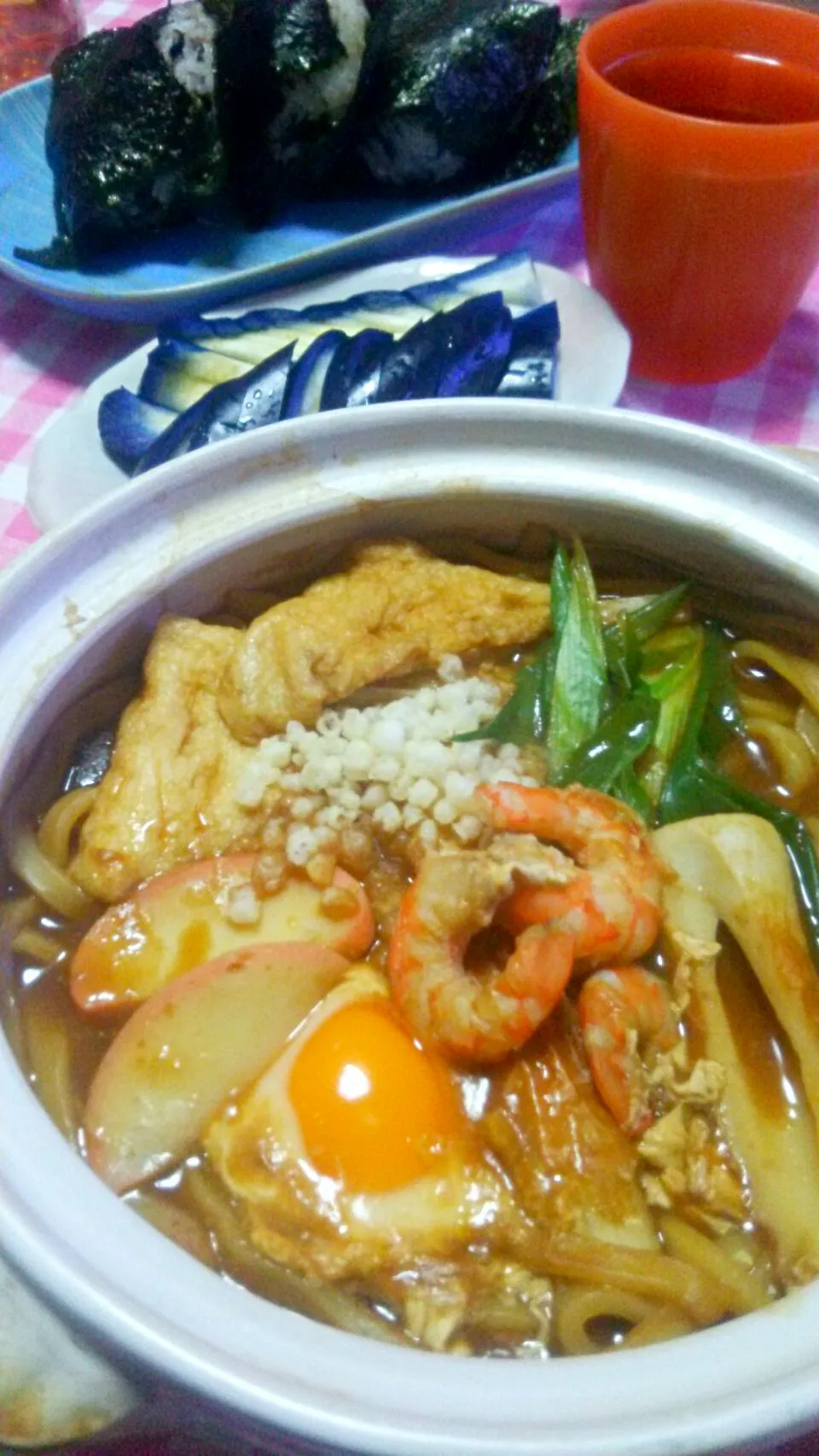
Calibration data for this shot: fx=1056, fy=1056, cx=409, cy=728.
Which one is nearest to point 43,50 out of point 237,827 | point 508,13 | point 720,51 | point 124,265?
point 124,265

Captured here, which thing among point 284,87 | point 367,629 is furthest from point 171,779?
point 284,87

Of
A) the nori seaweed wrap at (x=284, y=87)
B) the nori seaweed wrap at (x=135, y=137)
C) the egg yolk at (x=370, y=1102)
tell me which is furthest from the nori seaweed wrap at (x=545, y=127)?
the egg yolk at (x=370, y=1102)

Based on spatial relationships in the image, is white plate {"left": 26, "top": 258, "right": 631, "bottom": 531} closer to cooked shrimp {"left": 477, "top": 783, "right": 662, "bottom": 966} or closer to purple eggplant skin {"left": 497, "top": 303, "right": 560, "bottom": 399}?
purple eggplant skin {"left": 497, "top": 303, "right": 560, "bottom": 399}

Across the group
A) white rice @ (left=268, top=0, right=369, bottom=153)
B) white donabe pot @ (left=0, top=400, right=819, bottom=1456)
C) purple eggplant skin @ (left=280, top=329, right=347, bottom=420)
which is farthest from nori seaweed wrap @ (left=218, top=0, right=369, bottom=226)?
white donabe pot @ (left=0, top=400, right=819, bottom=1456)

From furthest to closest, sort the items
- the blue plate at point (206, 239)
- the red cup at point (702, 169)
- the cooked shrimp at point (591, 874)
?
the blue plate at point (206, 239) < the red cup at point (702, 169) < the cooked shrimp at point (591, 874)

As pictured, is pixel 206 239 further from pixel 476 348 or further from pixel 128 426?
pixel 476 348

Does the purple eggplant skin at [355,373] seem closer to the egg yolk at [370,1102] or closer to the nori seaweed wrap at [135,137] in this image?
the nori seaweed wrap at [135,137]

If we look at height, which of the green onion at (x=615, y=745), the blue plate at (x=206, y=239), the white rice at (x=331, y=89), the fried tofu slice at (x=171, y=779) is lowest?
the green onion at (x=615, y=745)
